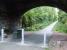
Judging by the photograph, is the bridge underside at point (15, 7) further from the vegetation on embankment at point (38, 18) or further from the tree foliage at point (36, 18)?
the tree foliage at point (36, 18)

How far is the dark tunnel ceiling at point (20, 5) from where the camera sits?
1828cm

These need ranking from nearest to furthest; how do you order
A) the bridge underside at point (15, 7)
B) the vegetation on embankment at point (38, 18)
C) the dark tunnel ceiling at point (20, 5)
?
the dark tunnel ceiling at point (20, 5)
the bridge underside at point (15, 7)
the vegetation on embankment at point (38, 18)

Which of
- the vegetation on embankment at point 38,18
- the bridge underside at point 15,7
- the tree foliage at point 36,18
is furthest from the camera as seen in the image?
the tree foliage at point 36,18

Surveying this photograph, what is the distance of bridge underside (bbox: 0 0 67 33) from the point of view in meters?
18.4

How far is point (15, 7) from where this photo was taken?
19.8 meters

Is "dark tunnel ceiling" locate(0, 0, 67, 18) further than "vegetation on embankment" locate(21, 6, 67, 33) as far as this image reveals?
No

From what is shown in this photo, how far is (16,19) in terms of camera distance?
69.0 ft

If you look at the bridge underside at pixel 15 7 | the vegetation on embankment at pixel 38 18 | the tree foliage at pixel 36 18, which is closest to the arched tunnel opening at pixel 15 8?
the bridge underside at pixel 15 7

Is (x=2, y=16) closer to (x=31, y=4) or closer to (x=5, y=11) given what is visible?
(x=5, y=11)

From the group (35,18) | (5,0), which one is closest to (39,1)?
(5,0)

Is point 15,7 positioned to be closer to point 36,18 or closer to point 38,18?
point 36,18

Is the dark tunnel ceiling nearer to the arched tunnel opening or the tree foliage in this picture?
the arched tunnel opening

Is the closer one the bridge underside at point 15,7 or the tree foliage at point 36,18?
the bridge underside at point 15,7

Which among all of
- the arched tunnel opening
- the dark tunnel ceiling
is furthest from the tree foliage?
the dark tunnel ceiling
